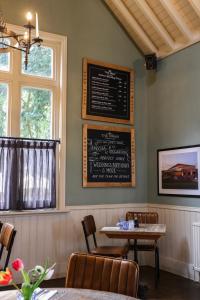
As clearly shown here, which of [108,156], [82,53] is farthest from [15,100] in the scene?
[108,156]

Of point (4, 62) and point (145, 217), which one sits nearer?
point (4, 62)

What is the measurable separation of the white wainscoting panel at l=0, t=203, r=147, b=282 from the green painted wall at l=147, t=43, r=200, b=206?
42.8 inches

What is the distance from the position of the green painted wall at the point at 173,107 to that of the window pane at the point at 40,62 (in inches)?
67.3

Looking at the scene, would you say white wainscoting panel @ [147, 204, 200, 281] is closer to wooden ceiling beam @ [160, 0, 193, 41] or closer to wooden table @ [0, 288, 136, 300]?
wooden ceiling beam @ [160, 0, 193, 41]

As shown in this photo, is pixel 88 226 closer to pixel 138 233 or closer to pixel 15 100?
pixel 138 233

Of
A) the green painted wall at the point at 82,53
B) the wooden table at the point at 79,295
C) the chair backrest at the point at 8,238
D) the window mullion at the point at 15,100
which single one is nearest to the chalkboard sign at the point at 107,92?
the green painted wall at the point at 82,53

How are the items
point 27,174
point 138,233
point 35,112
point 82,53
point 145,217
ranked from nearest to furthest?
point 138,233 < point 27,174 < point 35,112 < point 145,217 < point 82,53

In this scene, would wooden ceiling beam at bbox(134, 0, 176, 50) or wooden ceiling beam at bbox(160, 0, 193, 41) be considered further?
wooden ceiling beam at bbox(134, 0, 176, 50)

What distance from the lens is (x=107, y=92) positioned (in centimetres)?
509

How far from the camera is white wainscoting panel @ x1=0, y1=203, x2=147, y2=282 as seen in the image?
13.9ft

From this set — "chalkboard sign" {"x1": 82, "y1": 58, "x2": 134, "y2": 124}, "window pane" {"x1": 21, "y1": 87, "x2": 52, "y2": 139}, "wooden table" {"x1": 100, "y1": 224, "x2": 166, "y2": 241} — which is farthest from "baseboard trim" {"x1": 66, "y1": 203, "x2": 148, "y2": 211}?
"chalkboard sign" {"x1": 82, "y1": 58, "x2": 134, "y2": 124}

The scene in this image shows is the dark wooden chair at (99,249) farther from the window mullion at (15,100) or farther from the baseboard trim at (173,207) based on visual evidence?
the window mullion at (15,100)

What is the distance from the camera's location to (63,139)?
466cm

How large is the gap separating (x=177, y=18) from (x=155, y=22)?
396 millimetres
